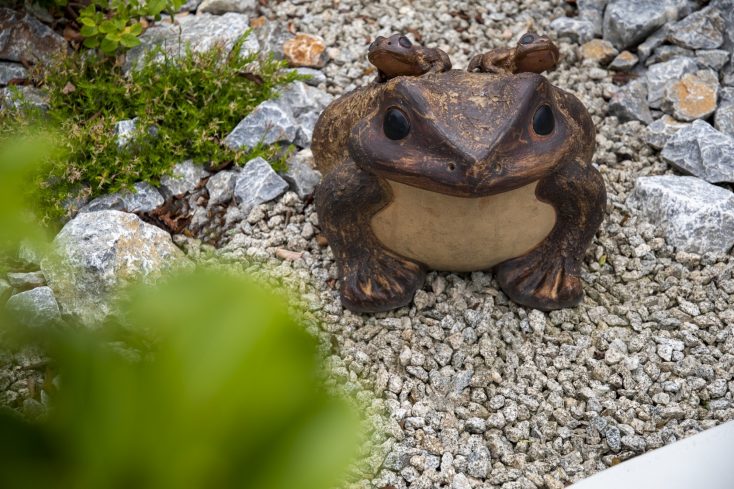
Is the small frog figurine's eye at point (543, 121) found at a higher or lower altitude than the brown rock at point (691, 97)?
higher

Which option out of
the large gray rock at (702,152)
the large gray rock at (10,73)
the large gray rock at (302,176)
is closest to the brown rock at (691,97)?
the large gray rock at (702,152)

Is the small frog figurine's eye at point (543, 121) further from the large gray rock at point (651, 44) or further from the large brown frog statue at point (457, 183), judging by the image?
the large gray rock at point (651, 44)

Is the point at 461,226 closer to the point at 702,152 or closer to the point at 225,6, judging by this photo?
the point at 702,152

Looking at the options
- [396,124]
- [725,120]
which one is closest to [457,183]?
[396,124]

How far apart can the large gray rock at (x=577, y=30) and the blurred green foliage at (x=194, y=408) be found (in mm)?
3960

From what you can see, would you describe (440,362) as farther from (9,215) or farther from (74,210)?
(9,215)

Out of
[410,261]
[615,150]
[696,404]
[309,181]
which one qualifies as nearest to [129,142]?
[309,181]

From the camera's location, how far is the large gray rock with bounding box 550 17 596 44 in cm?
418

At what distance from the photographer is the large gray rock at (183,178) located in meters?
3.48

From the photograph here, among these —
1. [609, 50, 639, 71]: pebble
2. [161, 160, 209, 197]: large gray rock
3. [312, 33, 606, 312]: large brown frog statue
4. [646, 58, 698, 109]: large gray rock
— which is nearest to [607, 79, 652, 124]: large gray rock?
[646, 58, 698, 109]: large gray rock

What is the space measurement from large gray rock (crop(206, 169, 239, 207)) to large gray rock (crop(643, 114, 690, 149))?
6.13ft

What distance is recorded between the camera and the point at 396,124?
8.06 ft

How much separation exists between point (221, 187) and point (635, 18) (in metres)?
2.24

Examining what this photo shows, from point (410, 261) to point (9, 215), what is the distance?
2.41 meters
